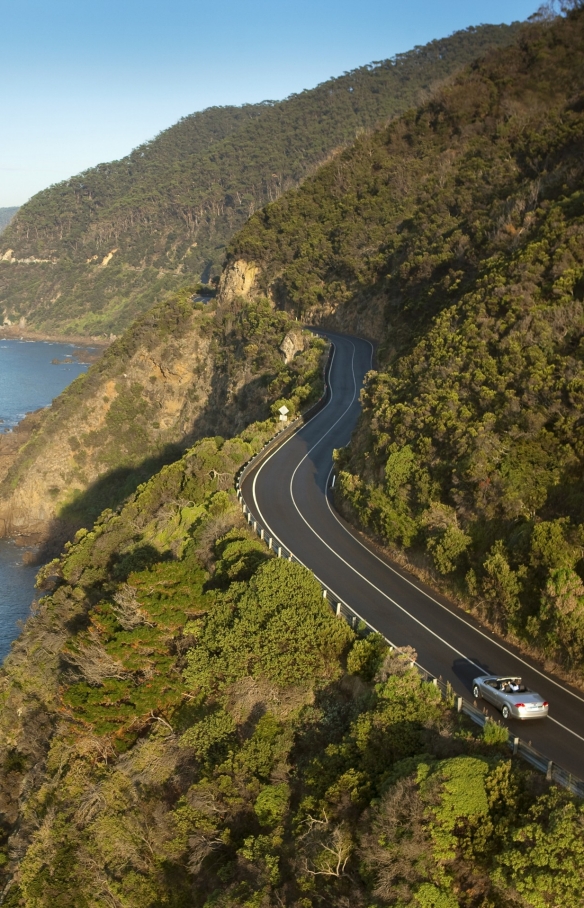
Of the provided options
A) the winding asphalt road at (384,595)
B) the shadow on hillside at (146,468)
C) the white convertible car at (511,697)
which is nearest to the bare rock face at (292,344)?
the shadow on hillside at (146,468)

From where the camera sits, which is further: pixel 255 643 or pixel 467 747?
pixel 255 643

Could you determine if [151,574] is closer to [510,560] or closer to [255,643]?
[255,643]

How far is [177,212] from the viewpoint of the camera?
515 ft

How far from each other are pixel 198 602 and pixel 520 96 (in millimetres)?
48198

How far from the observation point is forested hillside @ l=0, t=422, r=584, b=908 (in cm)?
975

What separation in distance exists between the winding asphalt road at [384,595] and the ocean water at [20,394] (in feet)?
46.3

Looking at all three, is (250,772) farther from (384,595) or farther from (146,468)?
(146,468)

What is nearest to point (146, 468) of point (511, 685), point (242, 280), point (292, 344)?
point (292, 344)

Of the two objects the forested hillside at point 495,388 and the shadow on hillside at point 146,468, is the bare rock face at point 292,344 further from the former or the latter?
the forested hillside at point 495,388

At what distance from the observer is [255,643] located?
49.2 feet

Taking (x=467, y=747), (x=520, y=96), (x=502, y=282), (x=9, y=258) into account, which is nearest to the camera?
(x=467, y=747)

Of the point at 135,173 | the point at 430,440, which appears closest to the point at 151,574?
the point at 430,440

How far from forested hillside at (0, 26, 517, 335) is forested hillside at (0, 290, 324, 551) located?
258ft

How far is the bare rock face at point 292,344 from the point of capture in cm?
4400
